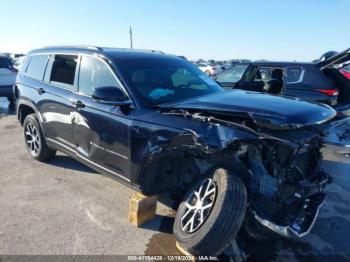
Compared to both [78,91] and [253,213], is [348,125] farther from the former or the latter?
[78,91]

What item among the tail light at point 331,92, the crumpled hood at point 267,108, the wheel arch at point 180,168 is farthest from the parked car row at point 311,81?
the wheel arch at point 180,168

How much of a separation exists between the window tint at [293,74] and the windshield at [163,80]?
10.4 feet

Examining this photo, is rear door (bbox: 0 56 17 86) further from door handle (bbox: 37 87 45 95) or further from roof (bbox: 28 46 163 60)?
roof (bbox: 28 46 163 60)

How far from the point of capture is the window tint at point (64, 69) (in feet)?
15.1

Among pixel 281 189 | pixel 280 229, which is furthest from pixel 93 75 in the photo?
pixel 280 229

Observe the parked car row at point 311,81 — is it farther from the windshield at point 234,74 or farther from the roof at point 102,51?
the roof at point 102,51

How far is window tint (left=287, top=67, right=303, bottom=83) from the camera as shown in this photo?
23.4 ft

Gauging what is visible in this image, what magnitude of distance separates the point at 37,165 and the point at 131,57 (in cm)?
273

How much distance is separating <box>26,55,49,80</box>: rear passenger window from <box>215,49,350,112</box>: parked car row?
4.36 m

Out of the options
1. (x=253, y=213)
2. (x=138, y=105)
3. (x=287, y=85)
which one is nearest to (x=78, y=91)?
(x=138, y=105)

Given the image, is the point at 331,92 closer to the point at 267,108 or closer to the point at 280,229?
the point at 267,108

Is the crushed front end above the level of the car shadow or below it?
above

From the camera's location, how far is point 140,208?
12.4 ft

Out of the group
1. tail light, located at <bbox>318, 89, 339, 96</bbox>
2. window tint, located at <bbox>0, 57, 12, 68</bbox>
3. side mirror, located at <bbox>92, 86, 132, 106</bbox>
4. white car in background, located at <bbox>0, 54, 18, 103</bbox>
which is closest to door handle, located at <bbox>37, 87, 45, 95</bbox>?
side mirror, located at <bbox>92, 86, 132, 106</bbox>
